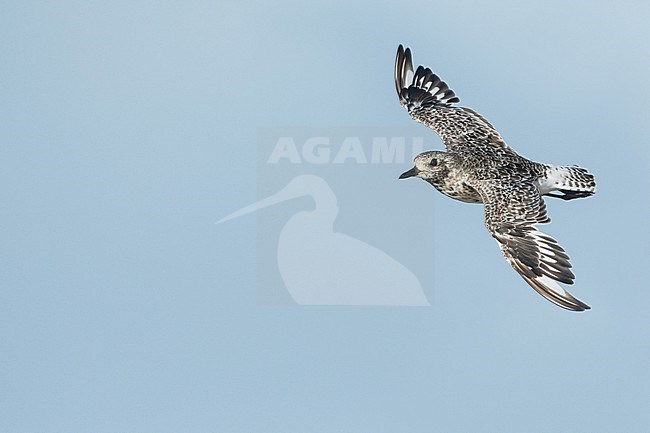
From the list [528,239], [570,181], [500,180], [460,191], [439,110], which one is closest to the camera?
[528,239]

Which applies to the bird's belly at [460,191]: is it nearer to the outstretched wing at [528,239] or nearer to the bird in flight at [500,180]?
the bird in flight at [500,180]

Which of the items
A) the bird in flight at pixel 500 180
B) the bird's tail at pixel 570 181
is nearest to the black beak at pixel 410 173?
the bird in flight at pixel 500 180

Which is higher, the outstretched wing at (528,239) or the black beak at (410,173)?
the black beak at (410,173)

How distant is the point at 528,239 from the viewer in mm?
21500

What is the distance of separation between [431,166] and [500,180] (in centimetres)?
136

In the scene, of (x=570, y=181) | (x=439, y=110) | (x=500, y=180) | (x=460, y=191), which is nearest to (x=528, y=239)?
(x=500, y=180)

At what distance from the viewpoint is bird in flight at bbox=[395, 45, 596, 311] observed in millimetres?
21094

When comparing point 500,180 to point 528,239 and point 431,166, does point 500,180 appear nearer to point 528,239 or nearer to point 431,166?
point 431,166

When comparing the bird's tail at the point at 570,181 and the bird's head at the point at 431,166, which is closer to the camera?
the bird's head at the point at 431,166

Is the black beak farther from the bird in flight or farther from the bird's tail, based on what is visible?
the bird's tail

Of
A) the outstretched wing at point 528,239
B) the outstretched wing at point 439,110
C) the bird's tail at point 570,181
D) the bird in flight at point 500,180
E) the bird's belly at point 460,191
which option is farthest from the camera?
the outstretched wing at point 439,110

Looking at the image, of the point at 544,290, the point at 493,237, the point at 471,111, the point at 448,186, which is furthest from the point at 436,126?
the point at 544,290

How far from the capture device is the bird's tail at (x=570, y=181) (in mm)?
23469

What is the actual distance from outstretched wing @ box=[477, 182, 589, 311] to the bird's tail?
0.97m
